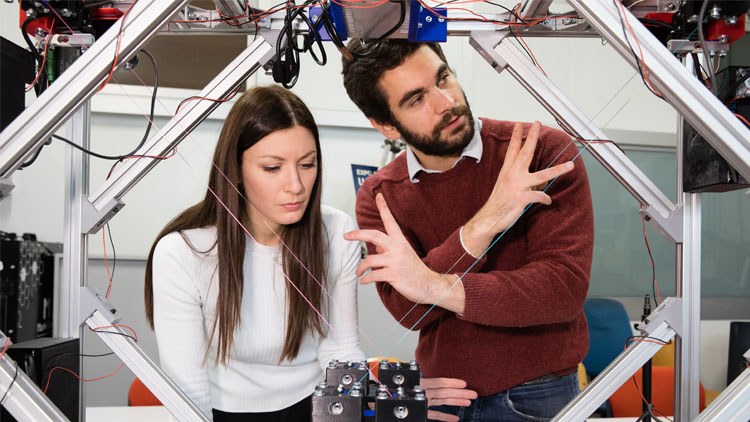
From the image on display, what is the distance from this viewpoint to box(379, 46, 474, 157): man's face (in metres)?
1.32

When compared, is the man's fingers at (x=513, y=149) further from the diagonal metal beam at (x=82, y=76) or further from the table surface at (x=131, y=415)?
the table surface at (x=131, y=415)

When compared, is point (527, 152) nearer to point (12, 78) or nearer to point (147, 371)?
point (147, 371)

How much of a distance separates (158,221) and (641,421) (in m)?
2.47

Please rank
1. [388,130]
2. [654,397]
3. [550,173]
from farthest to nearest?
[654,397], [388,130], [550,173]

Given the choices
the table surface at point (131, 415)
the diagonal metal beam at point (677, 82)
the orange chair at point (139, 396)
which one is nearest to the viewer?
the diagonal metal beam at point (677, 82)

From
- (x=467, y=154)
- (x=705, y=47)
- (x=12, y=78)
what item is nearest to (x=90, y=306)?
(x=12, y=78)

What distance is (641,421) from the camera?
1.27m

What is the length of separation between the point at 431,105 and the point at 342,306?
511mm

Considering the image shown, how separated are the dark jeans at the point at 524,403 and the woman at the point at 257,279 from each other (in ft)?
0.99

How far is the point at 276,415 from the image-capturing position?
1352 millimetres

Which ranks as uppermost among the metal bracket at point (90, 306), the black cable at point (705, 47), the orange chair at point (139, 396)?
the black cable at point (705, 47)

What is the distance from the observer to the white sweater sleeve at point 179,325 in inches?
48.6

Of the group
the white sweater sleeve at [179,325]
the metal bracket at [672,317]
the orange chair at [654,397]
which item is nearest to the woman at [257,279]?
the white sweater sleeve at [179,325]

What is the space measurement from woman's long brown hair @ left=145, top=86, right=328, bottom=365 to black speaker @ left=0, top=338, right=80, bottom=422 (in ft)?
0.92
